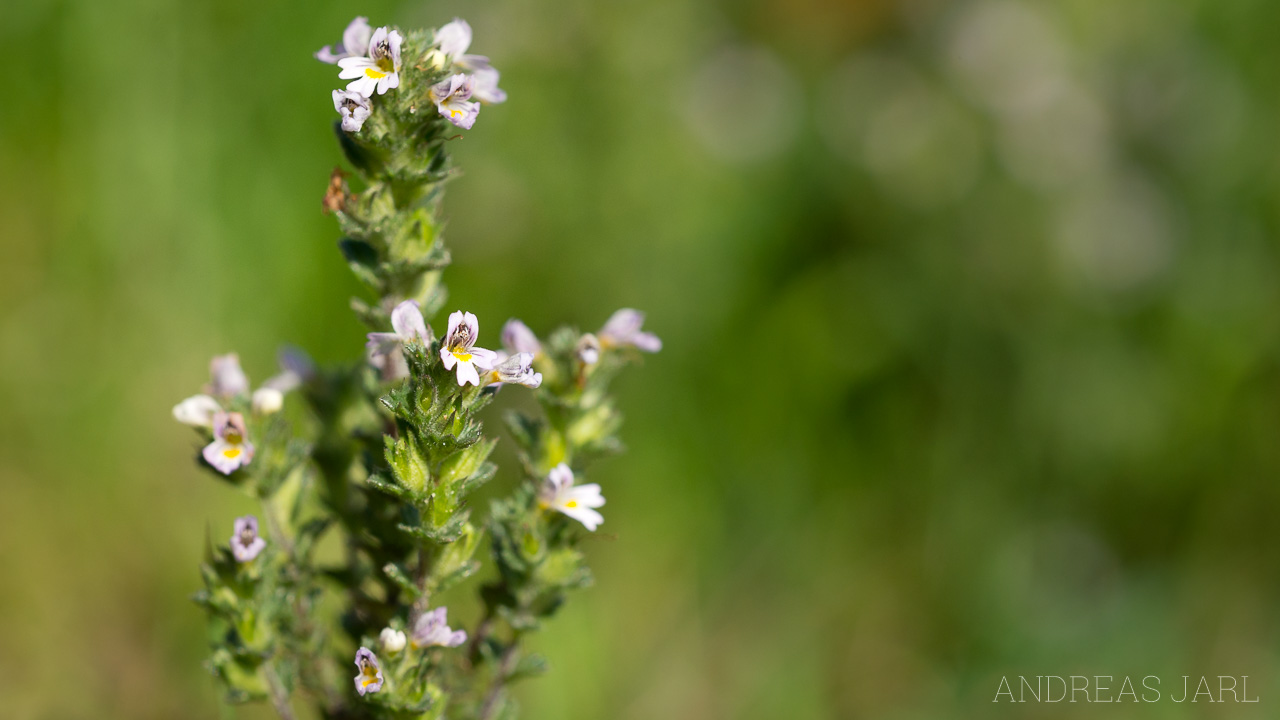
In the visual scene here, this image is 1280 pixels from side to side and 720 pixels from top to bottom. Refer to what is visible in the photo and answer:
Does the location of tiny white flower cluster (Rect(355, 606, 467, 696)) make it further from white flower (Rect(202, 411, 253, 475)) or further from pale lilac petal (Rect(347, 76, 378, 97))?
pale lilac petal (Rect(347, 76, 378, 97))

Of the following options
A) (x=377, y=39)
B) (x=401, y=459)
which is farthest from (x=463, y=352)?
(x=377, y=39)

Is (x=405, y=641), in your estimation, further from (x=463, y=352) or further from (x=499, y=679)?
(x=463, y=352)

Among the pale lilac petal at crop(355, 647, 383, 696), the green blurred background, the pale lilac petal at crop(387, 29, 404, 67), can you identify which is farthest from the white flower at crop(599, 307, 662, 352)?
the green blurred background

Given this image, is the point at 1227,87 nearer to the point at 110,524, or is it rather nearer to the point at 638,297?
the point at 638,297

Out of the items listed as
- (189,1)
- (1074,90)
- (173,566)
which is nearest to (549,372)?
(173,566)

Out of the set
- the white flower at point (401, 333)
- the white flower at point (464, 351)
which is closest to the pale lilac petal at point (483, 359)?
the white flower at point (464, 351)

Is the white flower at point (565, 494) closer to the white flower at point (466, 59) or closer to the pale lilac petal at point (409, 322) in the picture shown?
the pale lilac petal at point (409, 322)

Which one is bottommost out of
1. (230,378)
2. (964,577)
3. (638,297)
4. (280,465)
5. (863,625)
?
(280,465)
